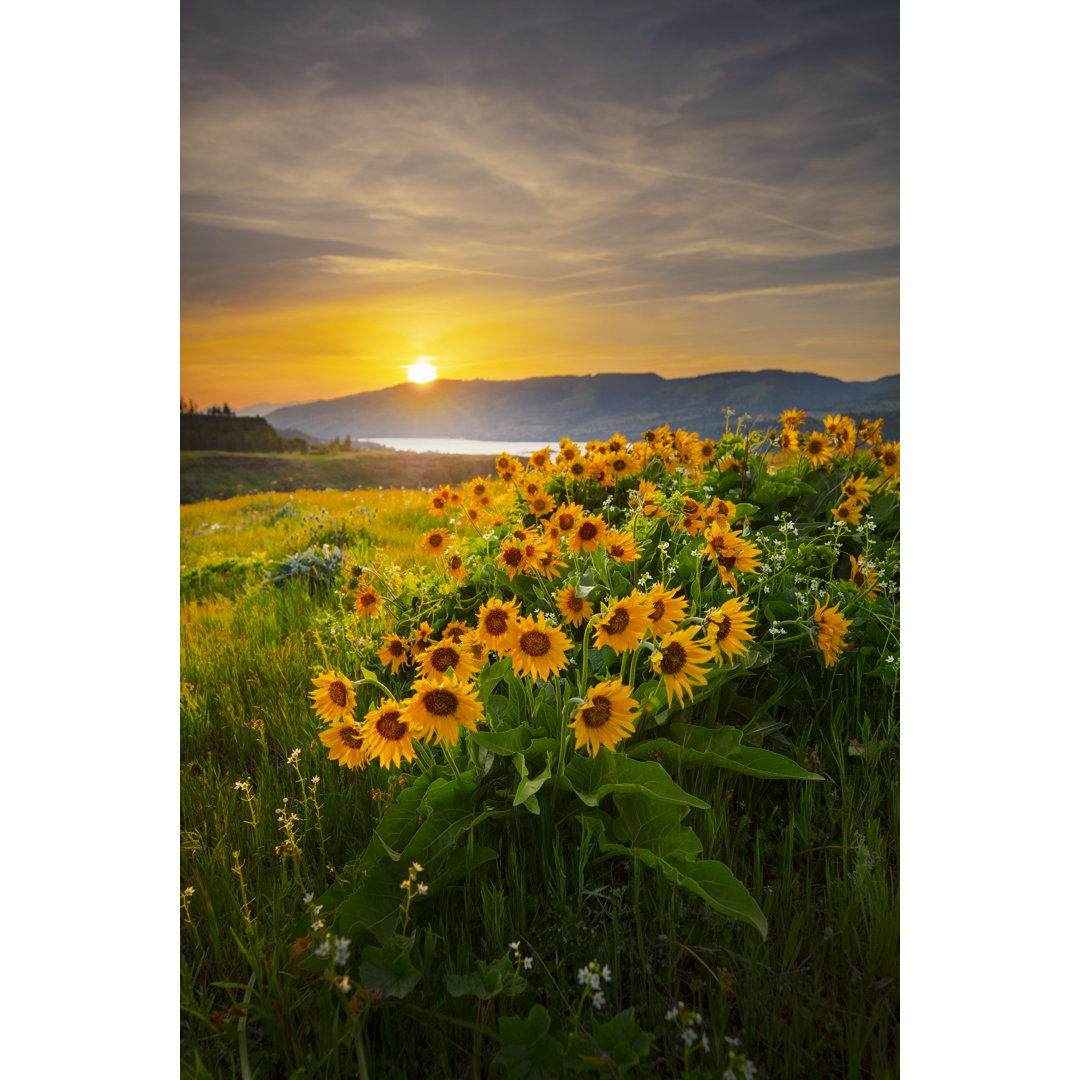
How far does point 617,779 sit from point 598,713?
227 mm

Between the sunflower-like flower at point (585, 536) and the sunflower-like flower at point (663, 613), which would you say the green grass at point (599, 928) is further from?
the sunflower-like flower at point (585, 536)

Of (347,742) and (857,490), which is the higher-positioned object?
(857,490)

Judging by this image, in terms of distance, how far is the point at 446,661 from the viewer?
1235 mm

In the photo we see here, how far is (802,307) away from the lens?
6.86ft

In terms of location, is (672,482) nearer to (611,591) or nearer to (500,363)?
(500,363)

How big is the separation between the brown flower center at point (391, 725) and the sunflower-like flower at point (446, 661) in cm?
9

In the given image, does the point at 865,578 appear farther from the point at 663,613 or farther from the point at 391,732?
the point at 391,732

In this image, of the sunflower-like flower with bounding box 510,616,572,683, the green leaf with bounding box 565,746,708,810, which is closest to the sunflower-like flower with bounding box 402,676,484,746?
the sunflower-like flower with bounding box 510,616,572,683

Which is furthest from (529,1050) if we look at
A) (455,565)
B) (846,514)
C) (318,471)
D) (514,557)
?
(318,471)

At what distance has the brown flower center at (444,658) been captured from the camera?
123 centimetres

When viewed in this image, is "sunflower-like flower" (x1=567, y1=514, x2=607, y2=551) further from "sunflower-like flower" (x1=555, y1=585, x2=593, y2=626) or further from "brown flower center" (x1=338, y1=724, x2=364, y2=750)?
"brown flower center" (x1=338, y1=724, x2=364, y2=750)

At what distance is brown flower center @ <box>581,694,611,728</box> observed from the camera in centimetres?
115
